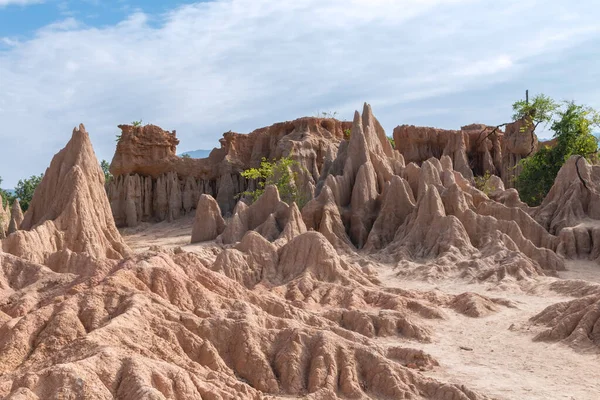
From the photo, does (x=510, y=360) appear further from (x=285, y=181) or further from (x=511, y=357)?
(x=285, y=181)

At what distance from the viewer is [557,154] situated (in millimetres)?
36469

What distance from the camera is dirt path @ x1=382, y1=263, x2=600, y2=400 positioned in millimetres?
11305

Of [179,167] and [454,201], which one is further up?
[179,167]

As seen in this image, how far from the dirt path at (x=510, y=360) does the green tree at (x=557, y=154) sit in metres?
19.5

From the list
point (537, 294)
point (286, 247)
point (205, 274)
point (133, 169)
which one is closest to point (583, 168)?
point (537, 294)

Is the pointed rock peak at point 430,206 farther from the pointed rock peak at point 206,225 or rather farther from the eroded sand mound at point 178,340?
the eroded sand mound at point 178,340

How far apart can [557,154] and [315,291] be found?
74.5 feet

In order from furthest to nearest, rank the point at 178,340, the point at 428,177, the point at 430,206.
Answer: the point at 428,177 < the point at 430,206 < the point at 178,340

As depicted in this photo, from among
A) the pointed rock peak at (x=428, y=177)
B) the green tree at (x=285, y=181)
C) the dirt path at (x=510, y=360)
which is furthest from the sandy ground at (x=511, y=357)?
the green tree at (x=285, y=181)

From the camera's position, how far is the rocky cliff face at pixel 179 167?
1752 inches

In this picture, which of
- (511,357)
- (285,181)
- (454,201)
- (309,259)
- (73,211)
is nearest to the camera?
(511,357)

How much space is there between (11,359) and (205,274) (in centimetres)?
433

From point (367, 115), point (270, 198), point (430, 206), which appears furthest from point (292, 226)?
point (367, 115)

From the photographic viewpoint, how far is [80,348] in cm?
877
